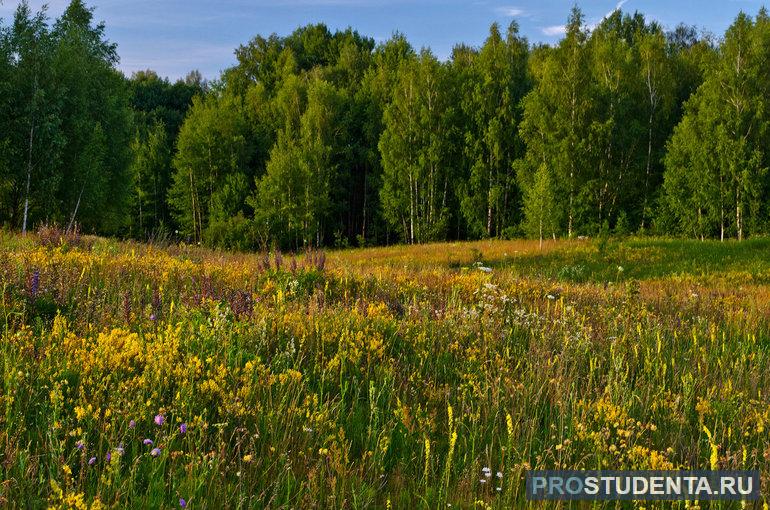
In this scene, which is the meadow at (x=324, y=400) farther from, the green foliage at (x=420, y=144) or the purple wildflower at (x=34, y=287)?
the green foliage at (x=420, y=144)

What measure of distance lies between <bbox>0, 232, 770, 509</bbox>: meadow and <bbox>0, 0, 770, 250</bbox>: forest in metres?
26.2

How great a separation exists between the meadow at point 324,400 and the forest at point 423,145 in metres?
26.2

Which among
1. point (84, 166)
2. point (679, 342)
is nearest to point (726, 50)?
point (679, 342)

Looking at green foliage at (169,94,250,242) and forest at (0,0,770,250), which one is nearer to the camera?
forest at (0,0,770,250)

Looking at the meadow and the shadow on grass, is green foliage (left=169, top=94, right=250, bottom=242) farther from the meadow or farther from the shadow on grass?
the meadow

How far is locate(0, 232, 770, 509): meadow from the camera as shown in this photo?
2.46 m

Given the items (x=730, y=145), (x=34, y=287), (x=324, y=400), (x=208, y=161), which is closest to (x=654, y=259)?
(x=730, y=145)

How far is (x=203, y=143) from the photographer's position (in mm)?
49625

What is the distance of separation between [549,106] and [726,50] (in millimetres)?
11024

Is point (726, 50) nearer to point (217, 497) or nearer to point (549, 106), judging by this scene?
point (549, 106)

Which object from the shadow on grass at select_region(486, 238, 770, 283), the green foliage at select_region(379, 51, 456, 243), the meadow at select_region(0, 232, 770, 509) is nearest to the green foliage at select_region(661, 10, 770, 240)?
the shadow on grass at select_region(486, 238, 770, 283)

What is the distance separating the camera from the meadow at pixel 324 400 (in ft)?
8.07

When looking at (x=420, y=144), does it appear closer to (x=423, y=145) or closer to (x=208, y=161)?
(x=423, y=145)

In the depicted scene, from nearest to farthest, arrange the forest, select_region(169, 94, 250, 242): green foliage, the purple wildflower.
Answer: the purple wildflower, the forest, select_region(169, 94, 250, 242): green foliage
